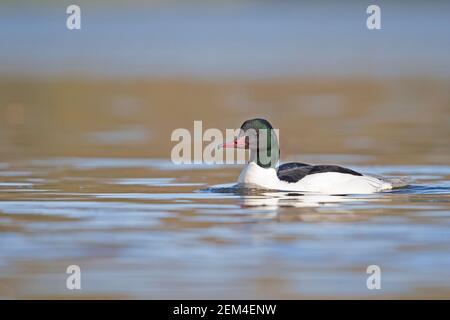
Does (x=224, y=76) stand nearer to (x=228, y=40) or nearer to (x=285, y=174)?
(x=228, y=40)

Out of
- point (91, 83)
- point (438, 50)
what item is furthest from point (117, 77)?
point (438, 50)

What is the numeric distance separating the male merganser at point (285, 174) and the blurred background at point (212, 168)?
24 cm

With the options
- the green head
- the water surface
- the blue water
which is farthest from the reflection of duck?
the blue water

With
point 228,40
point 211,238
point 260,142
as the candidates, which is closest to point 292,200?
point 260,142

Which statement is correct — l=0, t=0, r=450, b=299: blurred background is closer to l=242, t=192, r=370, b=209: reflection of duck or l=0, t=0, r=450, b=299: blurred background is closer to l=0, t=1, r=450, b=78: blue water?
l=242, t=192, r=370, b=209: reflection of duck

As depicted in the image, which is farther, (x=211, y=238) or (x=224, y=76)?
(x=224, y=76)

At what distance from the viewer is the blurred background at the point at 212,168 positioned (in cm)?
1036

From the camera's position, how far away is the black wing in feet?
46.9

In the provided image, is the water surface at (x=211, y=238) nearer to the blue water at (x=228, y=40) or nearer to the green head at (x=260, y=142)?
the green head at (x=260, y=142)

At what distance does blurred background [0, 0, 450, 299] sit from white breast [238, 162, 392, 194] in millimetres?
228

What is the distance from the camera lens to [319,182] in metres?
14.3

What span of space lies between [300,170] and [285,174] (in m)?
0.33

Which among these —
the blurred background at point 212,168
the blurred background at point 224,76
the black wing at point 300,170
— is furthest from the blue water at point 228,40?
the black wing at point 300,170
